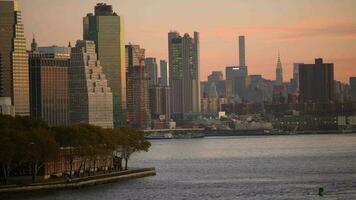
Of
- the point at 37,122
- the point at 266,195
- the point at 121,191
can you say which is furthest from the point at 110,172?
the point at 266,195

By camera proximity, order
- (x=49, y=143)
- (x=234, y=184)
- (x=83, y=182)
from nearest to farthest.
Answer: (x=49, y=143)
(x=83, y=182)
(x=234, y=184)

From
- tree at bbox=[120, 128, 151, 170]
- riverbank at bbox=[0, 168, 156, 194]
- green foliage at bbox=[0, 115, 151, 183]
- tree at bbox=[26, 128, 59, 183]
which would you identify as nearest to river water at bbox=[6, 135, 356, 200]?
riverbank at bbox=[0, 168, 156, 194]

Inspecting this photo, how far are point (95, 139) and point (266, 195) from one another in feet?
83.9

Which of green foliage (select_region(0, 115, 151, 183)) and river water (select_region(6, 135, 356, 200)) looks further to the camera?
green foliage (select_region(0, 115, 151, 183))

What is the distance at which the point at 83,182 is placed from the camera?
85.0 m

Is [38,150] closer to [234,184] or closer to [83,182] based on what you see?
[83,182]

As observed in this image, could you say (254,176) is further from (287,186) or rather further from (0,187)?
(0,187)

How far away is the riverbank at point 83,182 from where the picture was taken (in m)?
79.1

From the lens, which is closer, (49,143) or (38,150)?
(38,150)

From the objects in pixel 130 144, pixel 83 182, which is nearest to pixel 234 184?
pixel 83 182

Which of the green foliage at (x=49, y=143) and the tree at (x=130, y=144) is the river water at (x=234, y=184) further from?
the green foliage at (x=49, y=143)

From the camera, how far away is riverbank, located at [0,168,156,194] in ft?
260

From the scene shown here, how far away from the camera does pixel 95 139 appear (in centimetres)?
9806

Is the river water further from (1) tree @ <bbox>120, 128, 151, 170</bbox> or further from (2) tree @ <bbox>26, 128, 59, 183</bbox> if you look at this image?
(2) tree @ <bbox>26, 128, 59, 183</bbox>
